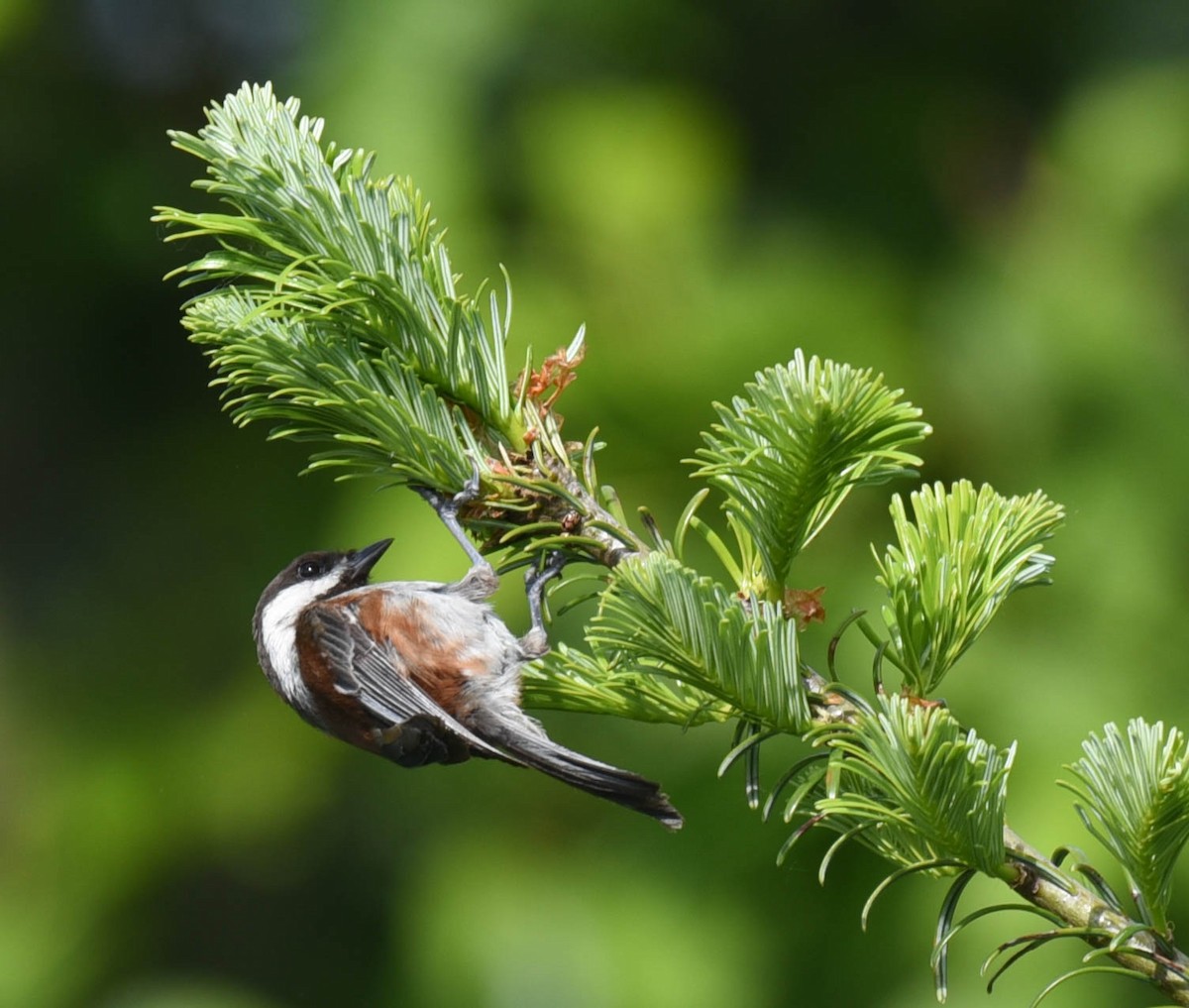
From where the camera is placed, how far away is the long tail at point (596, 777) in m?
1.58

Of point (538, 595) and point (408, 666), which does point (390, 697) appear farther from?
point (538, 595)

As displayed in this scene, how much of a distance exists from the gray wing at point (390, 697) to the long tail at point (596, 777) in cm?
4

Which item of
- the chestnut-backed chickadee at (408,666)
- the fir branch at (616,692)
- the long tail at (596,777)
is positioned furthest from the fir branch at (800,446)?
the chestnut-backed chickadee at (408,666)

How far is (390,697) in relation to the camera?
225 cm

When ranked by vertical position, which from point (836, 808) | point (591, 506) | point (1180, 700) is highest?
point (1180, 700)

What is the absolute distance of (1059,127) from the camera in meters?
4.26

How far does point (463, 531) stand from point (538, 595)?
0.14 metres

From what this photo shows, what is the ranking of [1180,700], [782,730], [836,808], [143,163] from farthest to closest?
[143,163] < [1180,700] < [782,730] < [836,808]

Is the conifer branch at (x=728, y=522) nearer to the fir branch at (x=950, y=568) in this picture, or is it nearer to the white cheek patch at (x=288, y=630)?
the fir branch at (x=950, y=568)

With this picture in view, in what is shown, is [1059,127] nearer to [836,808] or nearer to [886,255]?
[886,255]

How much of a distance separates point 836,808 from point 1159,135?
3.46 meters

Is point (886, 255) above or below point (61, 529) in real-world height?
above

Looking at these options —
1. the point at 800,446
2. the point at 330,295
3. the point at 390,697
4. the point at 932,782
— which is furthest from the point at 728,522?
the point at 390,697

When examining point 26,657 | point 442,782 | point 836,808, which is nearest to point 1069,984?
point 442,782
